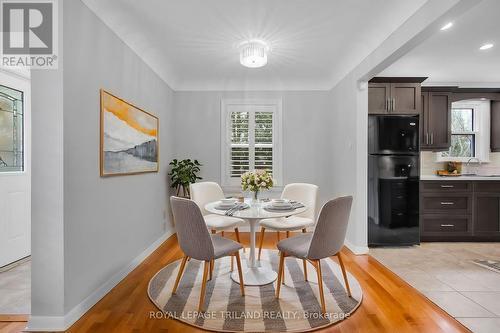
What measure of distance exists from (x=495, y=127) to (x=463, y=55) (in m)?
1.94

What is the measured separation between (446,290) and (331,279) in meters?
1.03

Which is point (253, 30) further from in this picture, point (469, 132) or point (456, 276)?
point (469, 132)

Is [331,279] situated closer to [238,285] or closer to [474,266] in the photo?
[238,285]

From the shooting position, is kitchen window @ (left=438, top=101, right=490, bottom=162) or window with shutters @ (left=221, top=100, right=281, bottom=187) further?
window with shutters @ (left=221, top=100, right=281, bottom=187)

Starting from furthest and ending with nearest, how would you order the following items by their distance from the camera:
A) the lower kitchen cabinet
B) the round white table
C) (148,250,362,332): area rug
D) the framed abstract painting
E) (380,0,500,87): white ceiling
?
the lower kitchen cabinet → (380,0,500,87): white ceiling → the framed abstract painting → the round white table → (148,250,362,332): area rug

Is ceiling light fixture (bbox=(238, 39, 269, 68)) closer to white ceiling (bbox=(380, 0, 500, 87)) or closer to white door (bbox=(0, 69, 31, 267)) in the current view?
white ceiling (bbox=(380, 0, 500, 87))

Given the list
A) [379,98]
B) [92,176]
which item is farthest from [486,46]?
[92,176]

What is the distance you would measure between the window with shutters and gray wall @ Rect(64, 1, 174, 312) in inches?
66.3

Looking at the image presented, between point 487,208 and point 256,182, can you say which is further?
point 487,208

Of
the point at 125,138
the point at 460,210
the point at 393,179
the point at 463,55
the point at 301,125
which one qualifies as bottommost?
the point at 460,210

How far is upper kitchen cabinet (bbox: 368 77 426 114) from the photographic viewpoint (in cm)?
385

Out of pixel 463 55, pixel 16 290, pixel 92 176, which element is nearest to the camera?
pixel 92 176

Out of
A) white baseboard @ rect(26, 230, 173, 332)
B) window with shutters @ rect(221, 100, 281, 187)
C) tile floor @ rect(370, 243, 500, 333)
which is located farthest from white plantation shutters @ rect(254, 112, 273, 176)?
white baseboard @ rect(26, 230, 173, 332)

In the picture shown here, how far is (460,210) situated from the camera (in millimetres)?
4059
